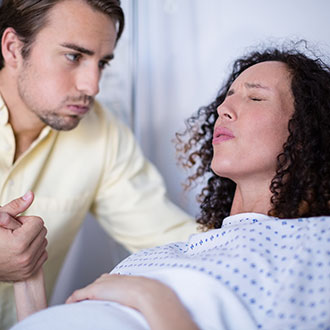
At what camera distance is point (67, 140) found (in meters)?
1.65

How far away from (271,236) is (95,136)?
91cm

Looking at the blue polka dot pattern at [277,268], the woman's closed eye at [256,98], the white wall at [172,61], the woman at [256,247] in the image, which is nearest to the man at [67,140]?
the white wall at [172,61]

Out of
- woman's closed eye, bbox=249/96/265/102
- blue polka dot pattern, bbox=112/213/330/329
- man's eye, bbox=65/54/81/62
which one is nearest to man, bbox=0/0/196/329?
man's eye, bbox=65/54/81/62

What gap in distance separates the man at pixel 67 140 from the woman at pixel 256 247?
475mm

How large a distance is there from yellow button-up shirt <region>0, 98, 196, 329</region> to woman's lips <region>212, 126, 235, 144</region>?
56 cm

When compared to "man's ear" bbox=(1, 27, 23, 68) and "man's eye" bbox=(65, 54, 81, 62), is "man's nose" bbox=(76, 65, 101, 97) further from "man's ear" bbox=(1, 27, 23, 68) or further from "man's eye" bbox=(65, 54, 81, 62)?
"man's ear" bbox=(1, 27, 23, 68)

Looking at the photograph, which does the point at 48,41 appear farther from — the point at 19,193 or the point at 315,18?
the point at 315,18

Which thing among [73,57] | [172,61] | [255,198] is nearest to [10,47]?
[73,57]

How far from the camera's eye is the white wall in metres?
1.66

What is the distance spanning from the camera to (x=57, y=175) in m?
1.61

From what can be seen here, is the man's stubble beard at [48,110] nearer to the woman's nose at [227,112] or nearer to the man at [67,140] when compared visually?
the man at [67,140]

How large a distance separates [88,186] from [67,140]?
17 cm

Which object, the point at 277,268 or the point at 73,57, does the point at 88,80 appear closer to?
the point at 73,57

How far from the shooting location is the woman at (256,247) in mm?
820
